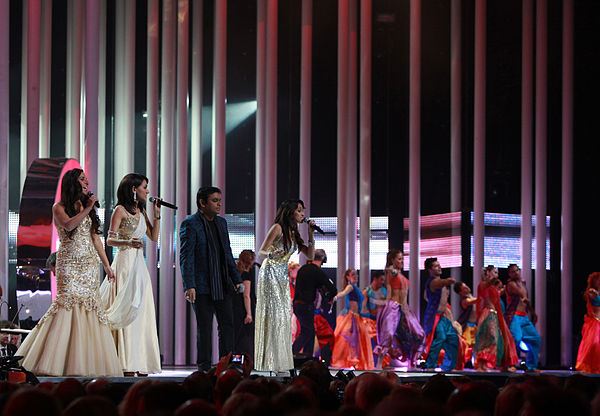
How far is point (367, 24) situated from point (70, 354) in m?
5.24

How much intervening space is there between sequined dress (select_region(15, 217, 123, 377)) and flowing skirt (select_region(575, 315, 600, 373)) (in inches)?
186

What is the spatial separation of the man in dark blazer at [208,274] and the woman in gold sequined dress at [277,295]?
338 millimetres

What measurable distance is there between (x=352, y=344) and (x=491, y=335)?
1310mm

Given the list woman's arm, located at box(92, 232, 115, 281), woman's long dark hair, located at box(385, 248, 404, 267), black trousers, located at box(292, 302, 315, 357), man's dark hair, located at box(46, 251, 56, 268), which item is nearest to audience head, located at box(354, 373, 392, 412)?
woman's arm, located at box(92, 232, 115, 281)

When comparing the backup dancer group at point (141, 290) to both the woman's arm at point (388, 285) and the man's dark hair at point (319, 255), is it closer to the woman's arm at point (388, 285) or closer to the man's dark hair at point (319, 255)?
the man's dark hair at point (319, 255)

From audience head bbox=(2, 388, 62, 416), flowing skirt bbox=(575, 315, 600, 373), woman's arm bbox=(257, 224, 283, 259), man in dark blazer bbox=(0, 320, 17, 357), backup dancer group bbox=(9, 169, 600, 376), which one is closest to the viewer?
audience head bbox=(2, 388, 62, 416)

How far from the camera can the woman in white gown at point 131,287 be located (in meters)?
5.20

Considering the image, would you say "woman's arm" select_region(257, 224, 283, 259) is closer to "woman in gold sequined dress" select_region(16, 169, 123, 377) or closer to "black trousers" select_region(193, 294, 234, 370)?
"black trousers" select_region(193, 294, 234, 370)

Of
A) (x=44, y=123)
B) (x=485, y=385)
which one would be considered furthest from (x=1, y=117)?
(x=485, y=385)

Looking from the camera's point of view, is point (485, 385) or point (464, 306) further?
point (464, 306)

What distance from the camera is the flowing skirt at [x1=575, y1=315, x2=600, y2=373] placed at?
7695mm

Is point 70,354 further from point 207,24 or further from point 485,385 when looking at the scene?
point 207,24

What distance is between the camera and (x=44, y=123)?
8.55 metres

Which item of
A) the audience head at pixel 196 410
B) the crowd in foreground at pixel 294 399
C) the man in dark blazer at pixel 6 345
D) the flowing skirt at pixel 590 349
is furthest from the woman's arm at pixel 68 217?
the flowing skirt at pixel 590 349
